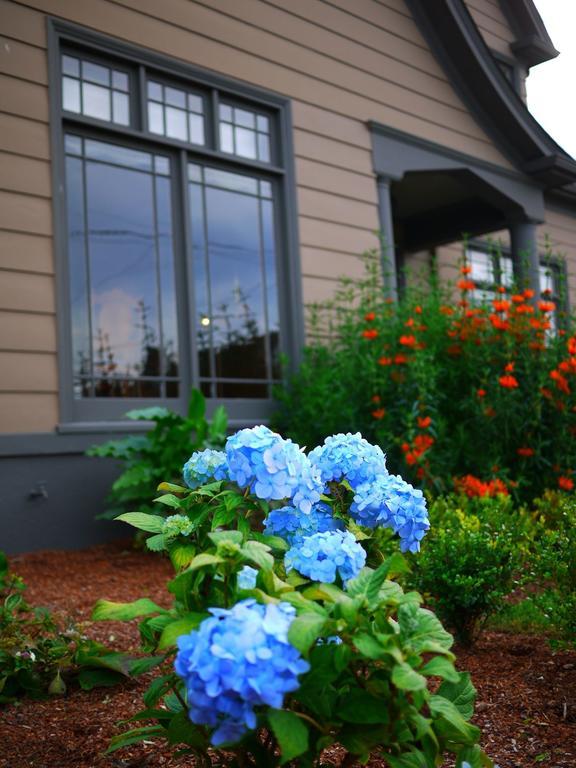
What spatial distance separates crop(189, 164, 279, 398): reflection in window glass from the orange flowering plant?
70cm

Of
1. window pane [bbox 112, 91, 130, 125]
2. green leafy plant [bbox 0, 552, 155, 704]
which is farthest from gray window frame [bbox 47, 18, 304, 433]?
green leafy plant [bbox 0, 552, 155, 704]

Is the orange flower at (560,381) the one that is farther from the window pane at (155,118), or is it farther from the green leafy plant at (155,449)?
the window pane at (155,118)

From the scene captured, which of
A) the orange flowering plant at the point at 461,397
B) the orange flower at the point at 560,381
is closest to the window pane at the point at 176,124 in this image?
the orange flowering plant at the point at 461,397

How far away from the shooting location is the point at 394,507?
182 centimetres

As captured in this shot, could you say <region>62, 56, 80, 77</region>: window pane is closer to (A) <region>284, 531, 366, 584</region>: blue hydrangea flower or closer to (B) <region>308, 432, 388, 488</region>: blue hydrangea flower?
(B) <region>308, 432, 388, 488</region>: blue hydrangea flower

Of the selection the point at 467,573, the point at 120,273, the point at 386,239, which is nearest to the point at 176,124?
the point at 120,273

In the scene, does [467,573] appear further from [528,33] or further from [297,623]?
[528,33]

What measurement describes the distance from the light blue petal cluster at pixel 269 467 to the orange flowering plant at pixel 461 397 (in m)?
3.06

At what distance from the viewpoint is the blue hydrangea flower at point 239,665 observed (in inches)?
47.5

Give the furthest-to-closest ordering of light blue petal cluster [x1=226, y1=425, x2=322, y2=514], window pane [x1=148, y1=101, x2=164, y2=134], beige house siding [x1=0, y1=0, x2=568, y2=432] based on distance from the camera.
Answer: window pane [x1=148, y1=101, x2=164, y2=134] → beige house siding [x1=0, y1=0, x2=568, y2=432] → light blue petal cluster [x1=226, y1=425, x2=322, y2=514]

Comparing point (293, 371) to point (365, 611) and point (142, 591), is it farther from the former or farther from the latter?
point (365, 611)

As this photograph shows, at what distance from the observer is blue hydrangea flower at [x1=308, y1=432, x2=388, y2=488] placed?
187cm

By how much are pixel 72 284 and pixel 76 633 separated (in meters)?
3.09

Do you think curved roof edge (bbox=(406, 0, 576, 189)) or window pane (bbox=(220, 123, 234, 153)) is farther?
curved roof edge (bbox=(406, 0, 576, 189))
